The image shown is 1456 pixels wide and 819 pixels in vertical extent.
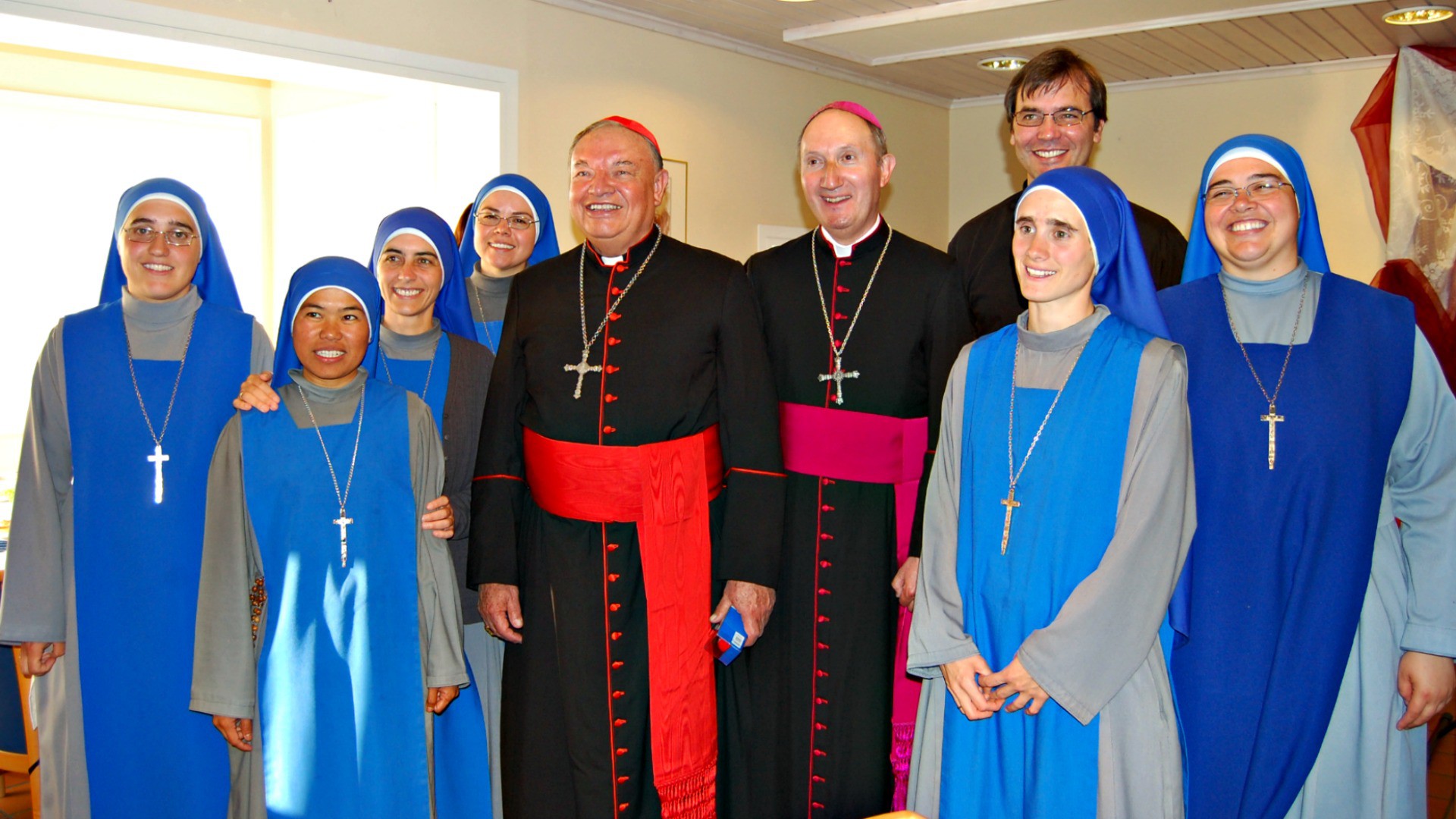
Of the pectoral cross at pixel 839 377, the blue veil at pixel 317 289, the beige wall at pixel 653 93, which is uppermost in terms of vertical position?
the beige wall at pixel 653 93

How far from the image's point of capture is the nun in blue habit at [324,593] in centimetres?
246

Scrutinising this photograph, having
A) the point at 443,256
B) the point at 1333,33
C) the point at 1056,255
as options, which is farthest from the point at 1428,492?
the point at 1333,33

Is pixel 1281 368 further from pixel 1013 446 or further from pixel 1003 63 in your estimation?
pixel 1003 63

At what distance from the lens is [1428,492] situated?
7.64ft

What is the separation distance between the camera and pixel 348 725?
98.0 inches

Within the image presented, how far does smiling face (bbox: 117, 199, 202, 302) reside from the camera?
2.65m

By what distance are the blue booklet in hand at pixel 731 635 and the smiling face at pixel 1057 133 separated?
167 centimetres

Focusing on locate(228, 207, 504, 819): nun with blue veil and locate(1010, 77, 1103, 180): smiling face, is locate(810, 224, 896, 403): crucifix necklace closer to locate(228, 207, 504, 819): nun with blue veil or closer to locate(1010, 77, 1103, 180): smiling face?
locate(1010, 77, 1103, 180): smiling face

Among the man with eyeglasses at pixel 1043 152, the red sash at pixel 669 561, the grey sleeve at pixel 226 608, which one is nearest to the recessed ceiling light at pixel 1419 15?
the man with eyeglasses at pixel 1043 152

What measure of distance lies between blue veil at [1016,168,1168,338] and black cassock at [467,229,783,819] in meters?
0.89

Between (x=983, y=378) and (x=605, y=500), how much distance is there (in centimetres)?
100

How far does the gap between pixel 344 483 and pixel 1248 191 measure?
225cm

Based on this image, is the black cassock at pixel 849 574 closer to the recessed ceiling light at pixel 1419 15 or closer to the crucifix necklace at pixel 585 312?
the crucifix necklace at pixel 585 312

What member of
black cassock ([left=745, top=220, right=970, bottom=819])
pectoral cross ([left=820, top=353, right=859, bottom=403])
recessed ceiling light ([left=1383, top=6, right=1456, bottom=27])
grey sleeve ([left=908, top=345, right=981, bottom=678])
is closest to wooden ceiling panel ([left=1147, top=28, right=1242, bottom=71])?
recessed ceiling light ([left=1383, top=6, right=1456, bottom=27])
